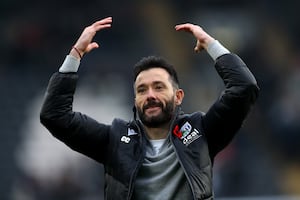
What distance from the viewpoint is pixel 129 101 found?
492 inches

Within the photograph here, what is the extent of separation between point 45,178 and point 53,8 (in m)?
3.61

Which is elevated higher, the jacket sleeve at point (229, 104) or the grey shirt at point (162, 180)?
the jacket sleeve at point (229, 104)

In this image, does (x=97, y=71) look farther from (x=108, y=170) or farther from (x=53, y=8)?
(x=108, y=170)

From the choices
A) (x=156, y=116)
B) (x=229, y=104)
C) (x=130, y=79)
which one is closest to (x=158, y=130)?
(x=156, y=116)

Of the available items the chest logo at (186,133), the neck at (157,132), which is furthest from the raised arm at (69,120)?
the chest logo at (186,133)

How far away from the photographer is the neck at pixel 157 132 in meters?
4.91

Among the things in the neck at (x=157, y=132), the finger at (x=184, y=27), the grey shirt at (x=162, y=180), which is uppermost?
the finger at (x=184, y=27)

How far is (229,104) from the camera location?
478cm

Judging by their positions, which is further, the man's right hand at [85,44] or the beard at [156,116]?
the man's right hand at [85,44]

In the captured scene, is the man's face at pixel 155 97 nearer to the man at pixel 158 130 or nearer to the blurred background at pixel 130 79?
the man at pixel 158 130

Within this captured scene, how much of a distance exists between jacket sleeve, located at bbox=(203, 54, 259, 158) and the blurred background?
5958mm

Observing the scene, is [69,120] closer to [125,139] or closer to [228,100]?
[125,139]

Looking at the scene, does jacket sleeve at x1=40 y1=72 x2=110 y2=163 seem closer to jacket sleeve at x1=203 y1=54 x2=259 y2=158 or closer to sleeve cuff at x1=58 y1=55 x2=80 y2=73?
sleeve cuff at x1=58 y1=55 x2=80 y2=73

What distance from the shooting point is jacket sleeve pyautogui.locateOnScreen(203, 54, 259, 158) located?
4.77 meters
